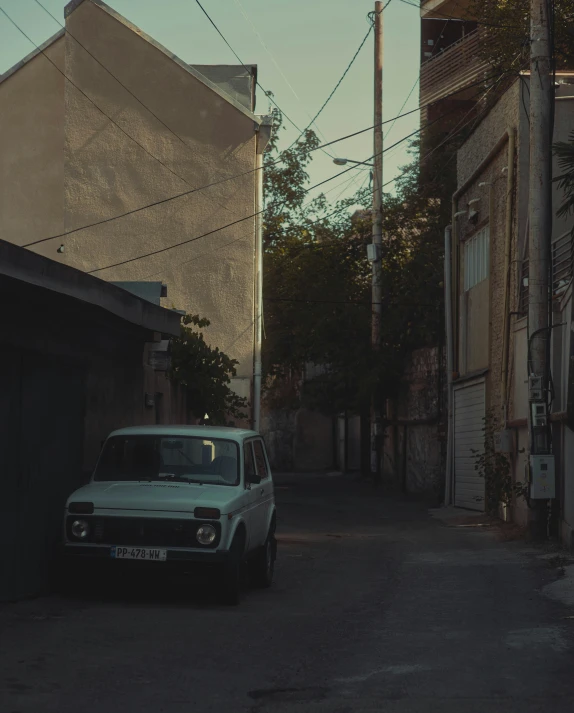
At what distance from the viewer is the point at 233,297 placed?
31.1 m

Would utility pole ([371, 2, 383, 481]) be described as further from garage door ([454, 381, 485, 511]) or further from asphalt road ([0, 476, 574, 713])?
asphalt road ([0, 476, 574, 713])

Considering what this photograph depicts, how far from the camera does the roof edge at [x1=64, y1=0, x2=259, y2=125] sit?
30.9 m

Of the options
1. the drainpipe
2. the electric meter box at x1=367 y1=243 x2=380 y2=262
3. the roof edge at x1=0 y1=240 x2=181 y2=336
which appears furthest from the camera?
the electric meter box at x1=367 y1=243 x2=380 y2=262

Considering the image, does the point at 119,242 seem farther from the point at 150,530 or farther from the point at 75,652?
the point at 75,652

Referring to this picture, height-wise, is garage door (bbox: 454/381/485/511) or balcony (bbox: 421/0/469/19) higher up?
balcony (bbox: 421/0/469/19)

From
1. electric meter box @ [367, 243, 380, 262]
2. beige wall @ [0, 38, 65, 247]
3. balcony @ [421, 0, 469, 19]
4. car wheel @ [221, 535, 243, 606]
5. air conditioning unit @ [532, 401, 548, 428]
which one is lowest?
car wheel @ [221, 535, 243, 606]

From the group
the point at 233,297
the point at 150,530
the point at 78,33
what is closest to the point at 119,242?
the point at 233,297

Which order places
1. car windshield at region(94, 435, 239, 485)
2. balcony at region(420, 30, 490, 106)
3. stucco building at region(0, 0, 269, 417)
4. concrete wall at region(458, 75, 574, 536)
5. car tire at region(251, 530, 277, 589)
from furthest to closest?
balcony at region(420, 30, 490, 106)
stucco building at region(0, 0, 269, 417)
concrete wall at region(458, 75, 574, 536)
car tire at region(251, 530, 277, 589)
car windshield at region(94, 435, 239, 485)

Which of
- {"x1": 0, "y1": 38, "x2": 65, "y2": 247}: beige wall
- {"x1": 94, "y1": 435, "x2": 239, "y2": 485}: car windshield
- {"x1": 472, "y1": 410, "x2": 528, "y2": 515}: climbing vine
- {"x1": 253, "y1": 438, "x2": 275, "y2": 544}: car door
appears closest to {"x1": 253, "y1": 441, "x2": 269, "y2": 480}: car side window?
{"x1": 253, "y1": 438, "x2": 275, "y2": 544}: car door

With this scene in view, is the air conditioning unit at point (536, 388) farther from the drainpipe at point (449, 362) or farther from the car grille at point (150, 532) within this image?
the drainpipe at point (449, 362)

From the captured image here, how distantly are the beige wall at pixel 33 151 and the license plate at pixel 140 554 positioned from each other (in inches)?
885

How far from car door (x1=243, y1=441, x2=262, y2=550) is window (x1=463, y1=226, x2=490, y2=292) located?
14078 mm

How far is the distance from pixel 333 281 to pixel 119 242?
31.3 ft

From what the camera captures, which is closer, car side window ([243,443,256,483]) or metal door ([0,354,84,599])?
metal door ([0,354,84,599])
